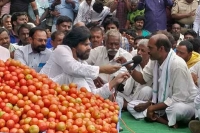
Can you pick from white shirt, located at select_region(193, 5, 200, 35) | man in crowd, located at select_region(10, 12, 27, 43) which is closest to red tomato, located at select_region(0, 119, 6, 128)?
man in crowd, located at select_region(10, 12, 27, 43)

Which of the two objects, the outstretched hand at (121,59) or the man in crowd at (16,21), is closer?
the outstretched hand at (121,59)

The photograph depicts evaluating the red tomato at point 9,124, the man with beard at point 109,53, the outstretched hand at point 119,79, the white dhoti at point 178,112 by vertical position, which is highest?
the red tomato at point 9,124

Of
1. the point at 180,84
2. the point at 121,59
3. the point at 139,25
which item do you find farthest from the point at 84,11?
the point at 180,84

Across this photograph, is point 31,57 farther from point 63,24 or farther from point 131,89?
point 63,24

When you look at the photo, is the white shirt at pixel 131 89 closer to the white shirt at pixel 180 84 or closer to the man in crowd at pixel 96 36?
the white shirt at pixel 180 84

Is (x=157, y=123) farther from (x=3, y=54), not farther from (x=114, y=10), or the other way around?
(x=114, y=10)

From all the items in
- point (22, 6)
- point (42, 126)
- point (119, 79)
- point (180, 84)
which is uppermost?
point (42, 126)

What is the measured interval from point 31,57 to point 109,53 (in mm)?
1234

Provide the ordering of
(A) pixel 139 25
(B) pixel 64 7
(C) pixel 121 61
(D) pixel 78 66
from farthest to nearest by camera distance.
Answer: (B) pixel 64 7 → (A) pixel 139 25 → (C) pixel 121 61 → (D) pixel 78 66

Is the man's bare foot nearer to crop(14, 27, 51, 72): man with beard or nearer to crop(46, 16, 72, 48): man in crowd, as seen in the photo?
crop(14, 27, 51, 72): man with beard

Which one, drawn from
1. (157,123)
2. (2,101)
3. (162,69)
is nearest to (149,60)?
(162,69)

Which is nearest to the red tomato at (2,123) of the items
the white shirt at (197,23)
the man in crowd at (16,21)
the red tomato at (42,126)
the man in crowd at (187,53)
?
the red tomato at (42,126)

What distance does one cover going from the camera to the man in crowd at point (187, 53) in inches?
290

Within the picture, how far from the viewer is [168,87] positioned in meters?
6.74
